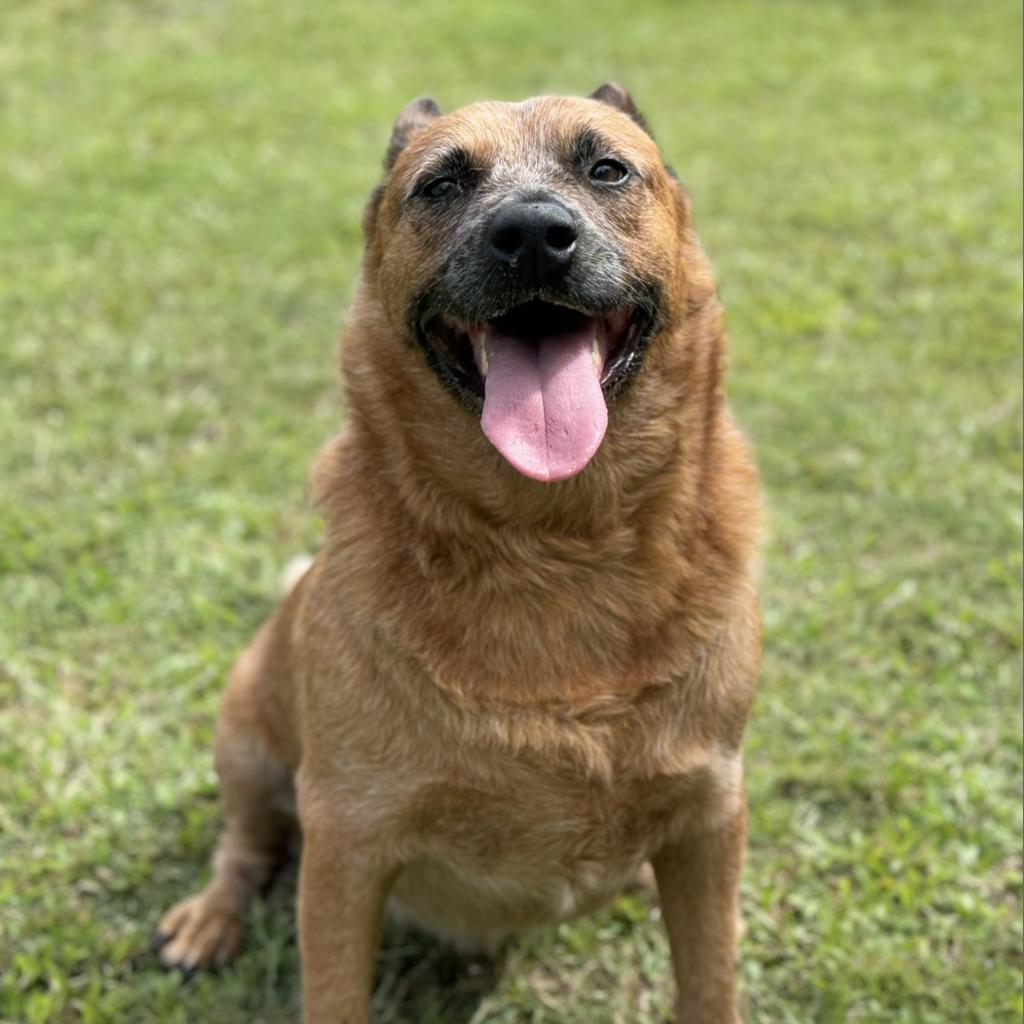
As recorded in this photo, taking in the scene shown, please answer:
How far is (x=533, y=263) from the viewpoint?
8.61 ft

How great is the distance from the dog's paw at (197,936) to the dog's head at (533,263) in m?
1.74

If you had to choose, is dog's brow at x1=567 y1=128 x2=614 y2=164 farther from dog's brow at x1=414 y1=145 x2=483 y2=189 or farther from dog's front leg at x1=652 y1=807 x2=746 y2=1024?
dog's front leg at x1=652 y1=807 x2=746 y2=1024

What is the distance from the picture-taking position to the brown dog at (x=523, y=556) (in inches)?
107

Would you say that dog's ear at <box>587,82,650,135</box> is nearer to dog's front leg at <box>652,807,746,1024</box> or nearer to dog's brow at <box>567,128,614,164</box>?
dog's brow at <box>567,128,614,164</box>

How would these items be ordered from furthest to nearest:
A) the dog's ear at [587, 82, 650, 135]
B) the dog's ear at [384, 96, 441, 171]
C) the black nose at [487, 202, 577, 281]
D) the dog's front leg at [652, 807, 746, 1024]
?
the dog's ear at [587, 82, 650, 135], the dog's ear at [384, 96, 441, 171], the dog's front leg at [652, 807, 746, 1024], the black nose at [487, 202, 577, 281]

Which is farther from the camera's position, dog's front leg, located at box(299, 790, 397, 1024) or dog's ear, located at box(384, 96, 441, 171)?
dog's ear, located at box(384, 96, 441, 171)

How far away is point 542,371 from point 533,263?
23cm

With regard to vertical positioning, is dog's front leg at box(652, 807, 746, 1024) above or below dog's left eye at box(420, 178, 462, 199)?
below

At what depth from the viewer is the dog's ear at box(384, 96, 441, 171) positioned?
3217mm

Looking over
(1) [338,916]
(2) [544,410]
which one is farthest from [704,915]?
(2) [544,410]

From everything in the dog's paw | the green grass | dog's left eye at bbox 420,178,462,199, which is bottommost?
the dog's paw

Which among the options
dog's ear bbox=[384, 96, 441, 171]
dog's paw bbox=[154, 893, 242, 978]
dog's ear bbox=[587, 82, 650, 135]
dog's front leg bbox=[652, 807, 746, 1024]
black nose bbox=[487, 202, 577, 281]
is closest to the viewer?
black nose bbox=[487, 202, 577, 281]

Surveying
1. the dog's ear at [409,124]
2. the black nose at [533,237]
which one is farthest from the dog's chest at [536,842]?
the dog's ear at [409,124]

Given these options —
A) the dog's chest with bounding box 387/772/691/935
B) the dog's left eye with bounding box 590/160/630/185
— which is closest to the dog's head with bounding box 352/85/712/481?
the dog's left eye with bounding box 590/160/630/185
